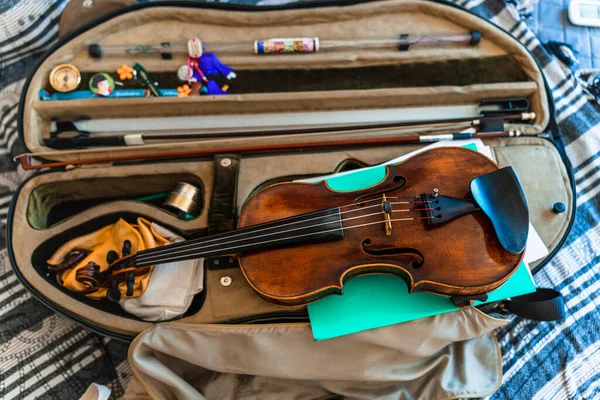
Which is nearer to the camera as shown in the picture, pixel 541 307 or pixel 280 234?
pixel 280 234

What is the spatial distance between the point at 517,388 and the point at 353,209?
0.88 meters

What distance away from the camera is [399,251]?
1.07 m

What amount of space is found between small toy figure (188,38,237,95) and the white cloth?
0.52 metres

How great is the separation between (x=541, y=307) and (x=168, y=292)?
3.24 feet

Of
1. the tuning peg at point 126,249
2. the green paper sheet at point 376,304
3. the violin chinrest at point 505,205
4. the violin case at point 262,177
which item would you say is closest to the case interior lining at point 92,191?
the violin case at point 262,177

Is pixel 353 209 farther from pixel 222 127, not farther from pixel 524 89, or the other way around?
pixel 524 89

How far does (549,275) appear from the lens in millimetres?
1529

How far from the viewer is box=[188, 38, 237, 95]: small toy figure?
52.8 inches

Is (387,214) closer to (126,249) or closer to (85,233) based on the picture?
(126,249)

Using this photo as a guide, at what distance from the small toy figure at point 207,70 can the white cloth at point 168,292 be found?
1.70ft

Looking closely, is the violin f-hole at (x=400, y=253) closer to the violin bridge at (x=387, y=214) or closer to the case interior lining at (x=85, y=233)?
the violin bridge at (x=387, y=214)

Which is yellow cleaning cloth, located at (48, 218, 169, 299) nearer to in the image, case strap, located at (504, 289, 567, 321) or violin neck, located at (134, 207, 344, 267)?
violin neck, located at (134, 207, 344, 267)

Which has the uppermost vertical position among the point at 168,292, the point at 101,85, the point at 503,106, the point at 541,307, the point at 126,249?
the point at 101,85

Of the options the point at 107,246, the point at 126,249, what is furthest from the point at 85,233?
the point at 126,249
